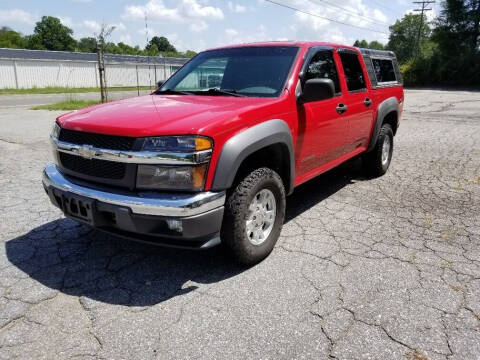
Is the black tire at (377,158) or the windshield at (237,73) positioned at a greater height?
the windshield at (237,73)

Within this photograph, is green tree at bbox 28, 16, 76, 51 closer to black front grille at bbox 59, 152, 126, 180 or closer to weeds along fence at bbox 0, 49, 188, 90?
weeds along fence at bbox 0, 49, 188, 90

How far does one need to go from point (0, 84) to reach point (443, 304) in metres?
37.0

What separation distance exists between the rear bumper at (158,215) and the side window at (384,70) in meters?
3.78

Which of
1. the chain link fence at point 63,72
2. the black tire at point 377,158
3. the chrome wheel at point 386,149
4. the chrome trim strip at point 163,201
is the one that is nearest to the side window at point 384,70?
the black tire at point 377,158

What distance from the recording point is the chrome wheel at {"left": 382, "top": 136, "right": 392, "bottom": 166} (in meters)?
5.93

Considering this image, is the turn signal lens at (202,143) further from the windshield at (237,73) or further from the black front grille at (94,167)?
the windshield at (237,73)

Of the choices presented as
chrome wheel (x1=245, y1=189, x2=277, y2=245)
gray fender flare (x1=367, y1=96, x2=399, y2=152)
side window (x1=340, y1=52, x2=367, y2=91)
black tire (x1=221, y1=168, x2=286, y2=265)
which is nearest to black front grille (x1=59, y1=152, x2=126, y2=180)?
black tire (x1=221, y1=168, x2=286, y2=265)

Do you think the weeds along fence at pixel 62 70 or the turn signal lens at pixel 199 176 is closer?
the turn signal lens at pixel 199 176

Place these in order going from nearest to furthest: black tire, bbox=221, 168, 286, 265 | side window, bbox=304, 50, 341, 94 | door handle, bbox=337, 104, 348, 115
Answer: black tire, bbox=221, 168, 286, 265, side window, bbox=304, 50, 341, 94, door handle, bbox=337, 104, 348, 115

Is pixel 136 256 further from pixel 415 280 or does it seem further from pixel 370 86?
pixel 370 86

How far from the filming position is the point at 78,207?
9.50ft

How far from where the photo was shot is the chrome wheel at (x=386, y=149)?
5.93 m

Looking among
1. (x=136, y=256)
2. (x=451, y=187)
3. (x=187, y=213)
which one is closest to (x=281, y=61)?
(x=187, y=213)

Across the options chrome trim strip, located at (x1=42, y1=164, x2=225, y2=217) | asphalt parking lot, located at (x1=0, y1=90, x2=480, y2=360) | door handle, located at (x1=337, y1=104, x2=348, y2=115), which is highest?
door handle, located at (x1=337, y1=104, x2=348, y2=115)
